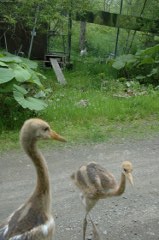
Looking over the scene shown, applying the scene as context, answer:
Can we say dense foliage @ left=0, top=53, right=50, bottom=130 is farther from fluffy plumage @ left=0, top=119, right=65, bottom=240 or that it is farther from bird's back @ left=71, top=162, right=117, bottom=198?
fluffy plumage @ left=0, top=119, right=65, bottom=240

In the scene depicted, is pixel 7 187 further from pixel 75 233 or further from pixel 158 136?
pixel 158 136

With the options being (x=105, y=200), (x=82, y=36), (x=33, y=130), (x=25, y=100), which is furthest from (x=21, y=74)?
(x=82, y=36)

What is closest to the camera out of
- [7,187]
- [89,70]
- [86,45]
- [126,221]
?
[126,221]

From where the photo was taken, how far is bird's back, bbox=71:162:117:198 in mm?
5199

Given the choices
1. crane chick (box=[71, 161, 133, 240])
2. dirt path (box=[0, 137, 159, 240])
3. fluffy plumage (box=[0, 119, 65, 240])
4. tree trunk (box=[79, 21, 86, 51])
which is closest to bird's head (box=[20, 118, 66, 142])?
fluffy plumage (box=[0, 119, 65, 240])

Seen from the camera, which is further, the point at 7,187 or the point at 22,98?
the point at 22,98

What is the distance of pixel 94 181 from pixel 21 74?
13.6 feet

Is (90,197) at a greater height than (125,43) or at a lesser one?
greater

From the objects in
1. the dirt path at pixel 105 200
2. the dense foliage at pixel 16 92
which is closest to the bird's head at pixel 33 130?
the dirt path at pixel 105 200

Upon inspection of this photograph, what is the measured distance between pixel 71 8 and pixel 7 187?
744 centimetres

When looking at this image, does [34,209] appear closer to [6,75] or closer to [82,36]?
[6,75]

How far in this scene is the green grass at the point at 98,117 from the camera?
8250 millimetres

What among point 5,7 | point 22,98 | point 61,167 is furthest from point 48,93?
point 61,167

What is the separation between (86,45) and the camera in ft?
51.1
